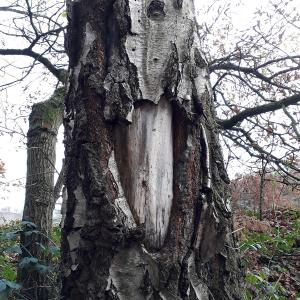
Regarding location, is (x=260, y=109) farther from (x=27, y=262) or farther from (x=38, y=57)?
(x=38, y=57)

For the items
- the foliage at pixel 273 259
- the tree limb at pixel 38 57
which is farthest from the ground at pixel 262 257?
the tree limb at pixel 38 57

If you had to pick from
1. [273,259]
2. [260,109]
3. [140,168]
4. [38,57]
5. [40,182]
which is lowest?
[273,259]

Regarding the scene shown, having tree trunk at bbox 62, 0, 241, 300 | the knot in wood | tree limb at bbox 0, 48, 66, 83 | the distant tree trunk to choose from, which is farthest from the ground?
tree limb at bbox 0, 48, 66, 83

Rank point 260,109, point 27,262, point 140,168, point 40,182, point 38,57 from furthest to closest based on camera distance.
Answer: point 38,57, point 40,182, point 260,109, point 27,262, point 140,168

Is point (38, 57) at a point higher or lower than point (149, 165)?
higher

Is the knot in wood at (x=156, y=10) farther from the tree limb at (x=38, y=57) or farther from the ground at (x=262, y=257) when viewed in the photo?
the tree limb at (x=38, y=57)

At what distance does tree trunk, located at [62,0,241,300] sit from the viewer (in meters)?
1.25

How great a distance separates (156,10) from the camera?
4.86 ft

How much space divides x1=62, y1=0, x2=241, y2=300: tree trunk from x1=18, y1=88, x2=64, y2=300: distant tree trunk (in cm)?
223

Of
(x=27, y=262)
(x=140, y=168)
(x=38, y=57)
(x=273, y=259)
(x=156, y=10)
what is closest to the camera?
(x=140, y=168)

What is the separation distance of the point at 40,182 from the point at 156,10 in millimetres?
2741

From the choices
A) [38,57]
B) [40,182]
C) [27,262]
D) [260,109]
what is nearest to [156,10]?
[27,262]

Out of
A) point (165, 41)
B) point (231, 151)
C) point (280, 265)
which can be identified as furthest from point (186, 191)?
point (280, 265)

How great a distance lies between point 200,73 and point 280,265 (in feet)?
11.6
